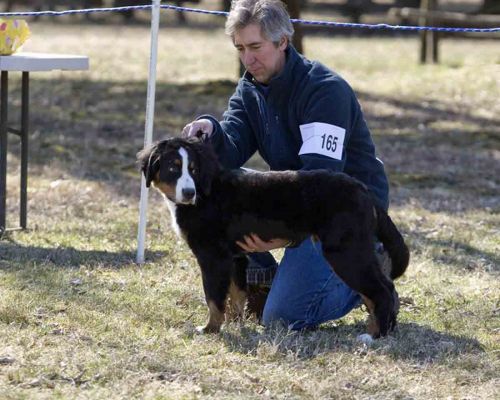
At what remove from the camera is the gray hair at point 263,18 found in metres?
5.04

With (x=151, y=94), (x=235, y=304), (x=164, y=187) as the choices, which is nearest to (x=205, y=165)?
(x=164, y=187)

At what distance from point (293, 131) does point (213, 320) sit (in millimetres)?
1116

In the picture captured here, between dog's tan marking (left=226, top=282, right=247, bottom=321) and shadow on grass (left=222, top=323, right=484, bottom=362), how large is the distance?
0.17 m

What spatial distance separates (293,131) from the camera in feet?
17.4

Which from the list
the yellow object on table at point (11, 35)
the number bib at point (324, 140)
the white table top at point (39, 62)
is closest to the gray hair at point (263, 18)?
the number bib at point (324, 140)

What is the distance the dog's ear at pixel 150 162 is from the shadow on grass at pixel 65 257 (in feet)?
5.23

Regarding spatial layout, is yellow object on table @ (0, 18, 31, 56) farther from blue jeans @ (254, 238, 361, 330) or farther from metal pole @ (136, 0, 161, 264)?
blue jeans @ (254, 238, 361, 330)

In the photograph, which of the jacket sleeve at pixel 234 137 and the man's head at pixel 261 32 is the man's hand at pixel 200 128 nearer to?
the jacket sleeve at pixel 234 137

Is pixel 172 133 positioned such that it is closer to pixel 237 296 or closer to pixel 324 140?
pixel 237 296

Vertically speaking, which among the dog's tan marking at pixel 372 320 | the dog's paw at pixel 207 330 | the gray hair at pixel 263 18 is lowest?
the dog's paw at pixel 207 330

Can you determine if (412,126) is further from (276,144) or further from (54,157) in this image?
(276,144)

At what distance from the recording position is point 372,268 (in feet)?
15.7

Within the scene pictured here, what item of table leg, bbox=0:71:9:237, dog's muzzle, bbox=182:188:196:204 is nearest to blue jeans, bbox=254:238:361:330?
dog's muzzle, bbox=182:188:196:204

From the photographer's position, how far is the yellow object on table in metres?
6.62
